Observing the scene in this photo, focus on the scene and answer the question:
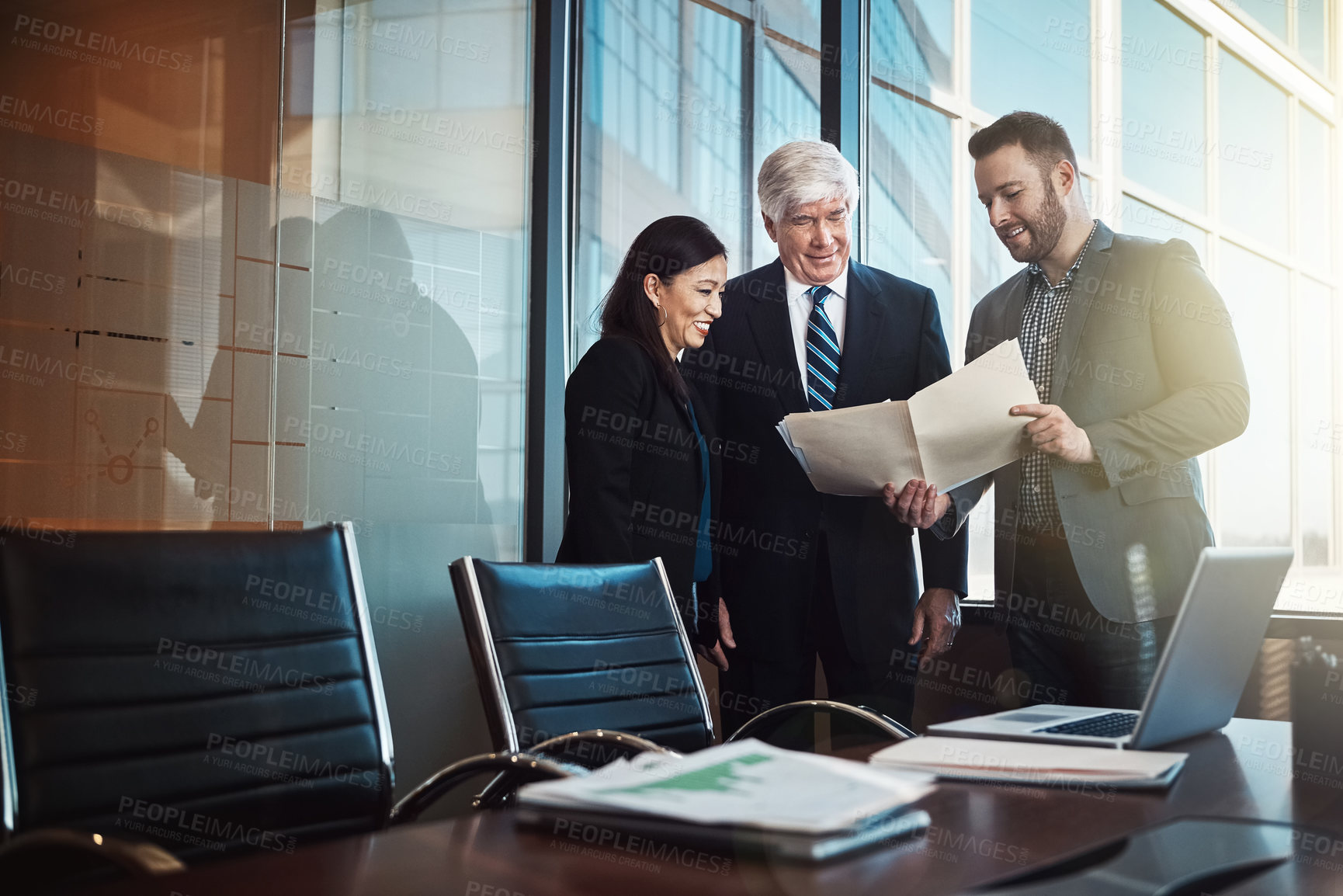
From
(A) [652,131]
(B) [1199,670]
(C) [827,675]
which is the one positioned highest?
(A) [652,131]

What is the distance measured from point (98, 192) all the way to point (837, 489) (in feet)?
6.43

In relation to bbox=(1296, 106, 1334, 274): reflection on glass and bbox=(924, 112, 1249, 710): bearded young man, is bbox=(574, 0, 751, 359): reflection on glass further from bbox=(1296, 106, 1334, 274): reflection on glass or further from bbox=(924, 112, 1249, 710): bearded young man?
bbox=(1296, 106, 1334, 274): reflection on glass

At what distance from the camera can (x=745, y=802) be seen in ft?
2.89

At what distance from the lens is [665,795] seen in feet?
2.96

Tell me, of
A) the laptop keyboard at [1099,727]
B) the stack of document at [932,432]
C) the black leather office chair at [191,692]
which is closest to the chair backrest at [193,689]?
the black leather office chair at [191,692]

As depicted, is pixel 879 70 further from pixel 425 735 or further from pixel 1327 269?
pixel 425 735

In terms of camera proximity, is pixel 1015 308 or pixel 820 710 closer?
pixel 820 710

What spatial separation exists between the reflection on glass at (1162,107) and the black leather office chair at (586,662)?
1.83 meters

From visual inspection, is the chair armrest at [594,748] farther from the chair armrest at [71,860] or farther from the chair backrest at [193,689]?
the chair armrest at [71,860]

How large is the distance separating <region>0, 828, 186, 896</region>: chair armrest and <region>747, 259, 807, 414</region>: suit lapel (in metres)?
1.94

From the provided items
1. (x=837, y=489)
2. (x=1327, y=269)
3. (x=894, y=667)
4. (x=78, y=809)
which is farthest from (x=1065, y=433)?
(x=78, y=809)

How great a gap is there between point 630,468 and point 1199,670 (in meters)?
1.54

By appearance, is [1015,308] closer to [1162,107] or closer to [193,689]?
[1162,107]

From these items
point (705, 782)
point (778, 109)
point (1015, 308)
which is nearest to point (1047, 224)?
point (1015, 308)
